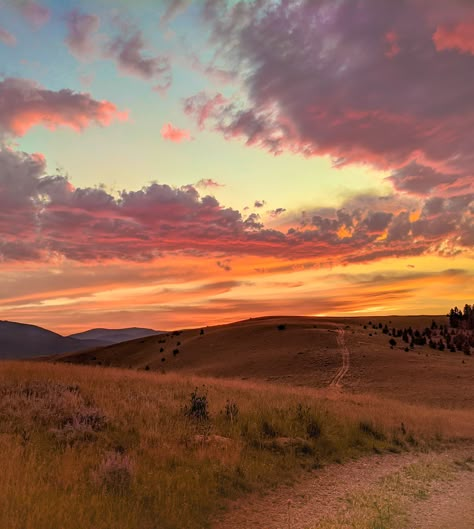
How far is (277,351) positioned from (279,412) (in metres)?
27.7

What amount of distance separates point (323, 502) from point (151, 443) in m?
4.09

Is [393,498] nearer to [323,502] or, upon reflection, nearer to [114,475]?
[323,502]

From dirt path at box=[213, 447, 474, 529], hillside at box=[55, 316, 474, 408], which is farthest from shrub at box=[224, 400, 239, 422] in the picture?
hillside at box=[55, 316, 474, 408]

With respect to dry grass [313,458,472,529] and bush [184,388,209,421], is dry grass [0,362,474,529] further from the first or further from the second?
dry grass [313,458,472,529]

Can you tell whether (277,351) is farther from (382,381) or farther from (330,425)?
(330,425)

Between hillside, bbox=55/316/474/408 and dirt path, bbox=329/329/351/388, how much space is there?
0.24 feet

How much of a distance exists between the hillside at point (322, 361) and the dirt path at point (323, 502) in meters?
16.2

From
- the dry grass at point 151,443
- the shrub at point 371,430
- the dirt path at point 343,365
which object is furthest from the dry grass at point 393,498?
the dirt path at point 343,365

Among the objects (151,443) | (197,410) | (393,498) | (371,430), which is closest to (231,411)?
(197,410)

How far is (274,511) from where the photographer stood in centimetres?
776

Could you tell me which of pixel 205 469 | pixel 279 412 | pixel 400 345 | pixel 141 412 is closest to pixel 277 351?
pixel 400 345

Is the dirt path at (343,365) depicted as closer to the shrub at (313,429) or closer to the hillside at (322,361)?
the hillside at (322,361)

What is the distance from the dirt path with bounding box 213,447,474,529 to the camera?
726 centimetres

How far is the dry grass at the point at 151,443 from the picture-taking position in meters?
6.93
